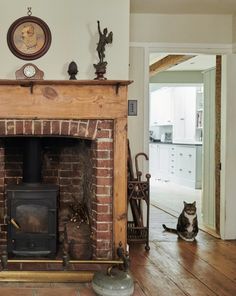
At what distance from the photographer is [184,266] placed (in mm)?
3371

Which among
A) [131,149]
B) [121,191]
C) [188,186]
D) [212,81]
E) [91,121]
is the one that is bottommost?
[188,186]

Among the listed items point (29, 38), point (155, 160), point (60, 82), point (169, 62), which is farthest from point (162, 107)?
point (60, 82)

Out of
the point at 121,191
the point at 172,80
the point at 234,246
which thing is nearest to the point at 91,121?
the point at 121,191

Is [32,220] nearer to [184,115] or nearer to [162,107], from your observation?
[184,115]

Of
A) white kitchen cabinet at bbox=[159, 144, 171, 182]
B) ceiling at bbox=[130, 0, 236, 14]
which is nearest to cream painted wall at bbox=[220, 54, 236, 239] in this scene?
ceiling at bbox=[130, 0, 236, 14]

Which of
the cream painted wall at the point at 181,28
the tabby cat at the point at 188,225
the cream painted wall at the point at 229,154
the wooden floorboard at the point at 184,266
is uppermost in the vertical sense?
the cream painted wall at the point at 181,28

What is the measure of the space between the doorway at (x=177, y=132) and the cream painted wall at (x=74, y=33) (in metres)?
3.13

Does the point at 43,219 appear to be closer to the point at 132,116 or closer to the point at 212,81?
the point at 132,116

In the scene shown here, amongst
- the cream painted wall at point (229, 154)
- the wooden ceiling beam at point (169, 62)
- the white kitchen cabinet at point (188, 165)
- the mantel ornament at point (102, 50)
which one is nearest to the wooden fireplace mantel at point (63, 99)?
the mantel ornament at point (102, 50)

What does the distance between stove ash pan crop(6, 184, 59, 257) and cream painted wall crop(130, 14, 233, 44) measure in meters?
2.00

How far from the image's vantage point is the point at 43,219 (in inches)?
135

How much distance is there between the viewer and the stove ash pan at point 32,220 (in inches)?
133

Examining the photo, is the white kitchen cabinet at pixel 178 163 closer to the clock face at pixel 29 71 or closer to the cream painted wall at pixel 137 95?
the cream painted wall at pixel 137 95

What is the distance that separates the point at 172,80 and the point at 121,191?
564 cm
